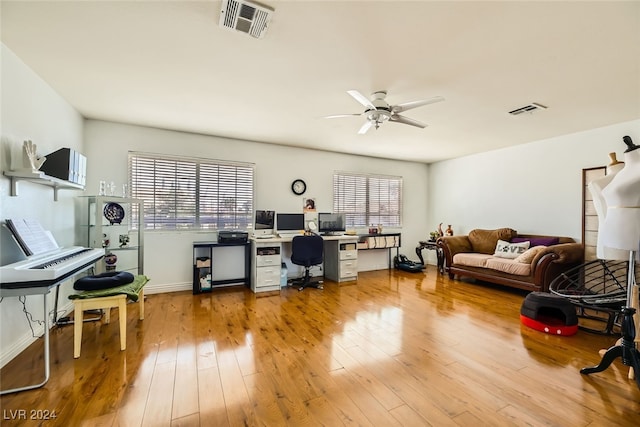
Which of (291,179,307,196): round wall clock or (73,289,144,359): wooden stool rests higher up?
(291,179,307,196): round wall clock

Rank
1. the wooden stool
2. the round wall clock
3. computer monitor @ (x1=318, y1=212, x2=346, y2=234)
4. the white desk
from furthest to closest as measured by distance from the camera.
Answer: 1. computer monitor @ (x1=318, y1=212, x2=346, y2=234)
2. the round wall clock
3. the white desk
4. the wooden stool

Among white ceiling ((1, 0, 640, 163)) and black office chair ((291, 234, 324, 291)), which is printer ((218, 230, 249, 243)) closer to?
black office chair ((291, 234, 324, 291))

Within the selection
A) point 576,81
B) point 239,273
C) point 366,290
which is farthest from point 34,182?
point 576,81

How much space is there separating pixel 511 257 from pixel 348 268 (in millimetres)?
2652

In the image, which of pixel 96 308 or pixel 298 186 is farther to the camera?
pixel 298 186

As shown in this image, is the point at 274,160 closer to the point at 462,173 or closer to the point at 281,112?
the point at 281,112

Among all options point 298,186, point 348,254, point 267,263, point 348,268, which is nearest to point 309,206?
point 298,186

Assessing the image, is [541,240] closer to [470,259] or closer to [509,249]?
[509,249]

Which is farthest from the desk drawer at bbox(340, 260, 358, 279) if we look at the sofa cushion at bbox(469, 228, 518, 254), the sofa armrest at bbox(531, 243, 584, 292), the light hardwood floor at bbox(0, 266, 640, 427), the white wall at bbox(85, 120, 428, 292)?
the sofa armrest at bbox(531, 243, 584, 292)

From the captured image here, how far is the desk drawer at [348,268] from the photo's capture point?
16.1 feet

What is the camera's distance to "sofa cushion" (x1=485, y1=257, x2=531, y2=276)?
3979 millimetres

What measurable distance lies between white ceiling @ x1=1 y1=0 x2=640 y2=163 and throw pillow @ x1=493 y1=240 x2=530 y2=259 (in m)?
1.90

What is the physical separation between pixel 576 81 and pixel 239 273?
4.86 metres

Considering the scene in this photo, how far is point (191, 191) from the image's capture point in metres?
4.38
